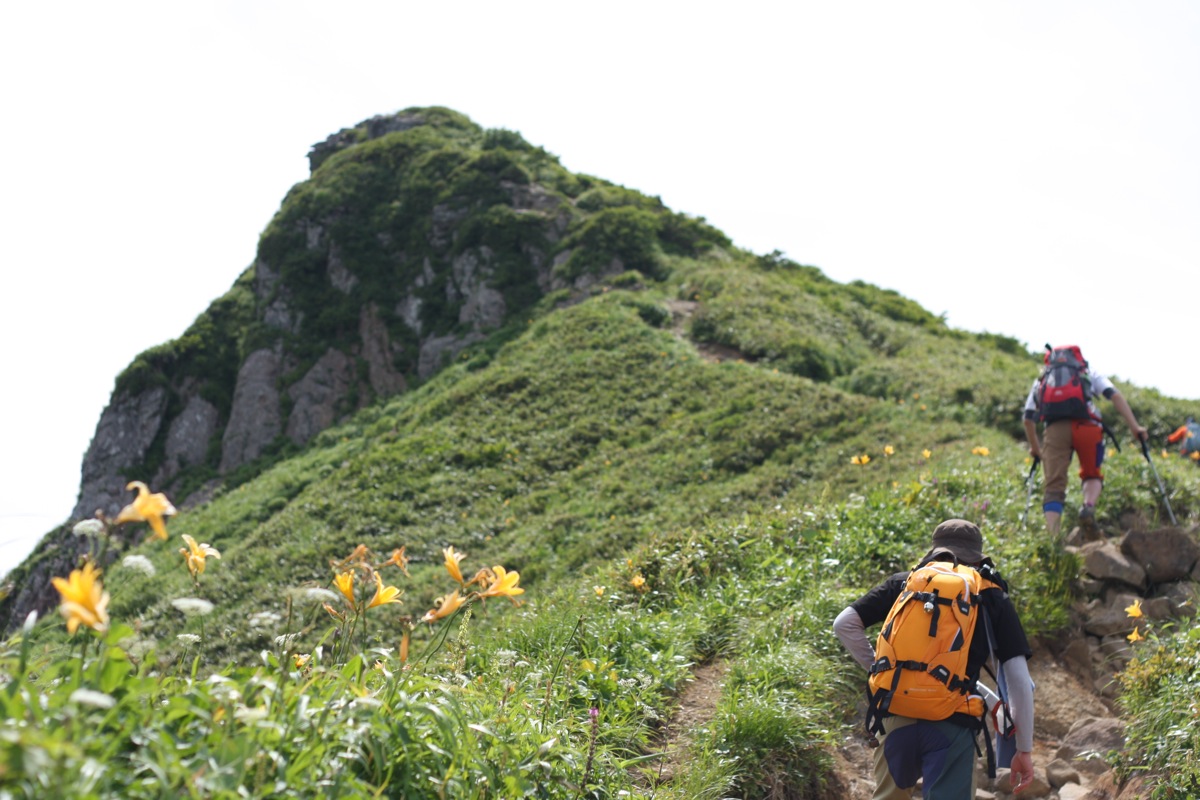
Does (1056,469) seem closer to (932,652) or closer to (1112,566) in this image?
(1112,566)

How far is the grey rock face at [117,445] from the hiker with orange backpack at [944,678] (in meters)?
32.0

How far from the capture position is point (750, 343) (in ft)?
63.2

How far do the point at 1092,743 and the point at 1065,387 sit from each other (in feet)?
9.43

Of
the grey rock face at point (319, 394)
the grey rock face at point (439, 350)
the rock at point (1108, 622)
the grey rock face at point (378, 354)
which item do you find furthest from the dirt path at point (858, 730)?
the grey rock face at point (319, 394)

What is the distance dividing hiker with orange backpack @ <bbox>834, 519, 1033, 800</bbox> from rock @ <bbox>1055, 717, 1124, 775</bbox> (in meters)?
1.52

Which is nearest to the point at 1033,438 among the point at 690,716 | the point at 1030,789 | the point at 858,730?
the point at 1030,789

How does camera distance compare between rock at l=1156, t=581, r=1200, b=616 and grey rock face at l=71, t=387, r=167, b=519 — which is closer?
rock at l=1156, t=581, r=1200, b=616

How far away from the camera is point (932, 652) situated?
3.26 meters

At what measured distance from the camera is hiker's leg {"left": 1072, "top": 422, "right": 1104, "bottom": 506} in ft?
21.4

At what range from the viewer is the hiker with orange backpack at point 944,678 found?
3252mm

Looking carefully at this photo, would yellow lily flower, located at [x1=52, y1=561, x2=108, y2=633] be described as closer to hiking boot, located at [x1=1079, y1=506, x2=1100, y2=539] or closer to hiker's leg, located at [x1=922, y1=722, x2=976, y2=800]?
hiker's leg, located at [x1=922, y1=722, x2=976, y2=800]

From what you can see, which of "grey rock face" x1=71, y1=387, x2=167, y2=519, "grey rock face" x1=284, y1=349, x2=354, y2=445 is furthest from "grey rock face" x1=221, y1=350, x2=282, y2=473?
"grey rock face" x1=71, y1=387, x2=167, y2=519

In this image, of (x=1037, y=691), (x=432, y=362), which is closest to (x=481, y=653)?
(x=1037, y=691)

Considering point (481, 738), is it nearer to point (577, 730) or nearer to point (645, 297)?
point (577, 730)
